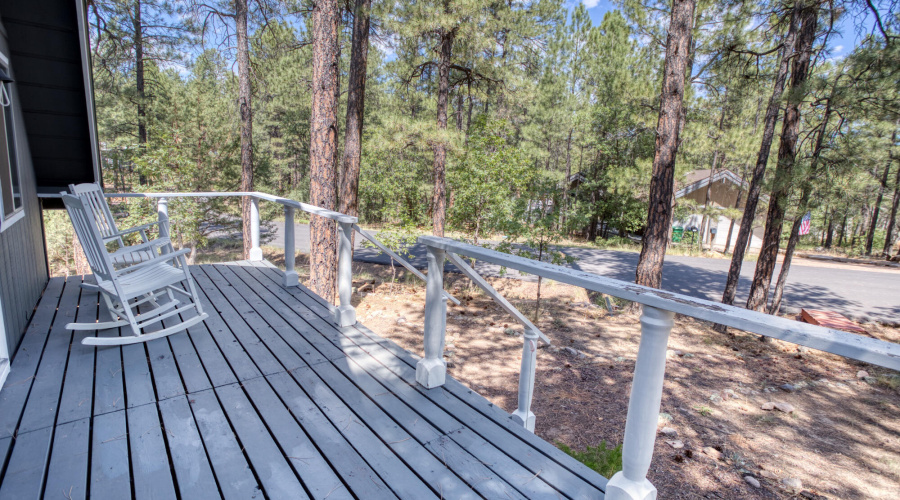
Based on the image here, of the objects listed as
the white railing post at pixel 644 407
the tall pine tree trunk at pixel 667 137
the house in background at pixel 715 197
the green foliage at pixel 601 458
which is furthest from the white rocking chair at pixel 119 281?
the house in background at pixel 715 197

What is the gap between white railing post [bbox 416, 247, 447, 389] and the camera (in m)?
2.29

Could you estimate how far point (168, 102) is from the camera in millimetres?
12141

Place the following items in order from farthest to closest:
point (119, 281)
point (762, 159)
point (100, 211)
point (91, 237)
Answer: point (762, 159) → point (100, 211) → point (119, 281) → point (91, 237)

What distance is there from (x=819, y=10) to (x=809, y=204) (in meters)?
2.99

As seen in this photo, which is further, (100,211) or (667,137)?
(667,137)

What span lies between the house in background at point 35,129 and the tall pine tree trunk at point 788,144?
8.73 m

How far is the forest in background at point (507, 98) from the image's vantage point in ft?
21.4

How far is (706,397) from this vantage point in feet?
16.0

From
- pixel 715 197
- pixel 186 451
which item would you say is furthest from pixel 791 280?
pixel 186 451

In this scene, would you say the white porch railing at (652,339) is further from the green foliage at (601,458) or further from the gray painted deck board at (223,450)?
the green foliage at (601,458)

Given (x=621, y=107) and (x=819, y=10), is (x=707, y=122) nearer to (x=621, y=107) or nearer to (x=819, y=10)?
(x=621, y=107)

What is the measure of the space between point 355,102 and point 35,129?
492 cm

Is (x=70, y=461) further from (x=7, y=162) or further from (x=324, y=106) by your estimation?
(x=324, y=106)

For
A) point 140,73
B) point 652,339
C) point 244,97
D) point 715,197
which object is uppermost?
point 140,73
